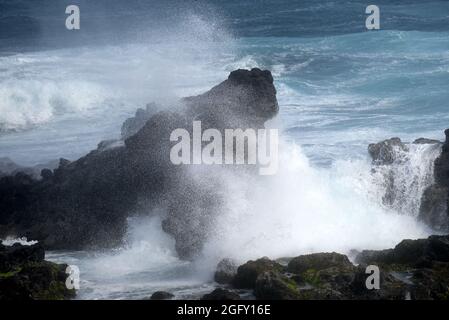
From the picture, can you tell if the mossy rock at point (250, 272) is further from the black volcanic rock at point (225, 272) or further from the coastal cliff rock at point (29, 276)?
the coastal cliff rock at point (29, 276)

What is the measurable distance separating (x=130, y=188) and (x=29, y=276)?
6.51 meters

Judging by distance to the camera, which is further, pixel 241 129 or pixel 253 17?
pixel 253 17

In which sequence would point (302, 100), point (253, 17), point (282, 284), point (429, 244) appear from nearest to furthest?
point (282, 284)
point (429, 244)
point (302, 100)
point (253, 17)

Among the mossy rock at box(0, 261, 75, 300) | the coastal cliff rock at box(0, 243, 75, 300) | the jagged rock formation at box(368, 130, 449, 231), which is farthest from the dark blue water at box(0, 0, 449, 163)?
the mossy rock at box(0, 261, 75, 300)

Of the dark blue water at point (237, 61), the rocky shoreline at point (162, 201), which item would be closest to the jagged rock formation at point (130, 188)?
the rocky shoreline at point (162, 201)

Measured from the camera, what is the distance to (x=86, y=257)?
24734 mm

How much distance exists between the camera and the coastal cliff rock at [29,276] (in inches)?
787

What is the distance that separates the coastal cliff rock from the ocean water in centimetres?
91

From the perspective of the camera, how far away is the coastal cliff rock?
20.0 meters
